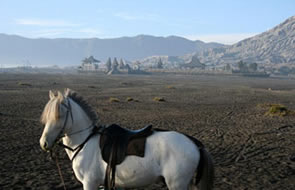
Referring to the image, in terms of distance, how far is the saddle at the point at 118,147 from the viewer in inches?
176

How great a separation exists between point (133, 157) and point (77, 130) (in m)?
0.99

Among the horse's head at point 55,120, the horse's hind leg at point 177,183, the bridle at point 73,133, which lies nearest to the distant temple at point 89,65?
the bridle at point 73,133

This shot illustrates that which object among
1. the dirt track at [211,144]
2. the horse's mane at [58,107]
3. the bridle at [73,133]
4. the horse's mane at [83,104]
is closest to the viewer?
the horse's mane at [58,107]

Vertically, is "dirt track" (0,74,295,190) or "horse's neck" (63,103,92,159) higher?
"horse's neck" (63,103,92,159)

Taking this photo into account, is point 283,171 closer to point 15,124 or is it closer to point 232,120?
point 232,120

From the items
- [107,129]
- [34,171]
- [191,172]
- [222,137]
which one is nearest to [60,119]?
[107,129]

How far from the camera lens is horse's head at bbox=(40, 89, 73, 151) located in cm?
446

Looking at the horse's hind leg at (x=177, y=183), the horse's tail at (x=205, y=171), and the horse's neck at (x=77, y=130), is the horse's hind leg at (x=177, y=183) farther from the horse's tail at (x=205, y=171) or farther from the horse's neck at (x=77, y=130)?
the horse's neck at (x=77, y=130)

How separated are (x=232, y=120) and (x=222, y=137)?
5.34 meters

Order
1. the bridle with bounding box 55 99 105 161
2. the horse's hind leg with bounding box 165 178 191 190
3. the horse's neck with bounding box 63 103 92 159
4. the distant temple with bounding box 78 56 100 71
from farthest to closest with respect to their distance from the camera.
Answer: the distant temple with bounding box 78 56 100 71 → the horse's neck with bounding box 63 103 92 159 → the bridle with bounding box 55 99 105 161 → the horse's hind leg with bounding box 165 178 191 190

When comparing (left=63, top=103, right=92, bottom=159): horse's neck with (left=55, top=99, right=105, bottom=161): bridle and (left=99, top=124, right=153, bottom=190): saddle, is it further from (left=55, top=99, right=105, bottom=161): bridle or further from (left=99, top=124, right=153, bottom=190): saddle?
(left=99, top=124, right=153, bottom=190): saddle

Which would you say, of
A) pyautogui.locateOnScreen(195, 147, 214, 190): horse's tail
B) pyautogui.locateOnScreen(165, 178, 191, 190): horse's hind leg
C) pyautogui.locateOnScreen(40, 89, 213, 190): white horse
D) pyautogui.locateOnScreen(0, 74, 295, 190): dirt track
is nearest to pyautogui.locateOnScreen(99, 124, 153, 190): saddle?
pyautogui.locateOnScreen(40, 89, 213, 190): white horse

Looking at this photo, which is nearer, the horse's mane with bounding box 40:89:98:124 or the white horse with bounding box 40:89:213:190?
the white horse with bounding box 40:89:213:190

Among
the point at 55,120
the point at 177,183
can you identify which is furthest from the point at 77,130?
the point at 177,183
